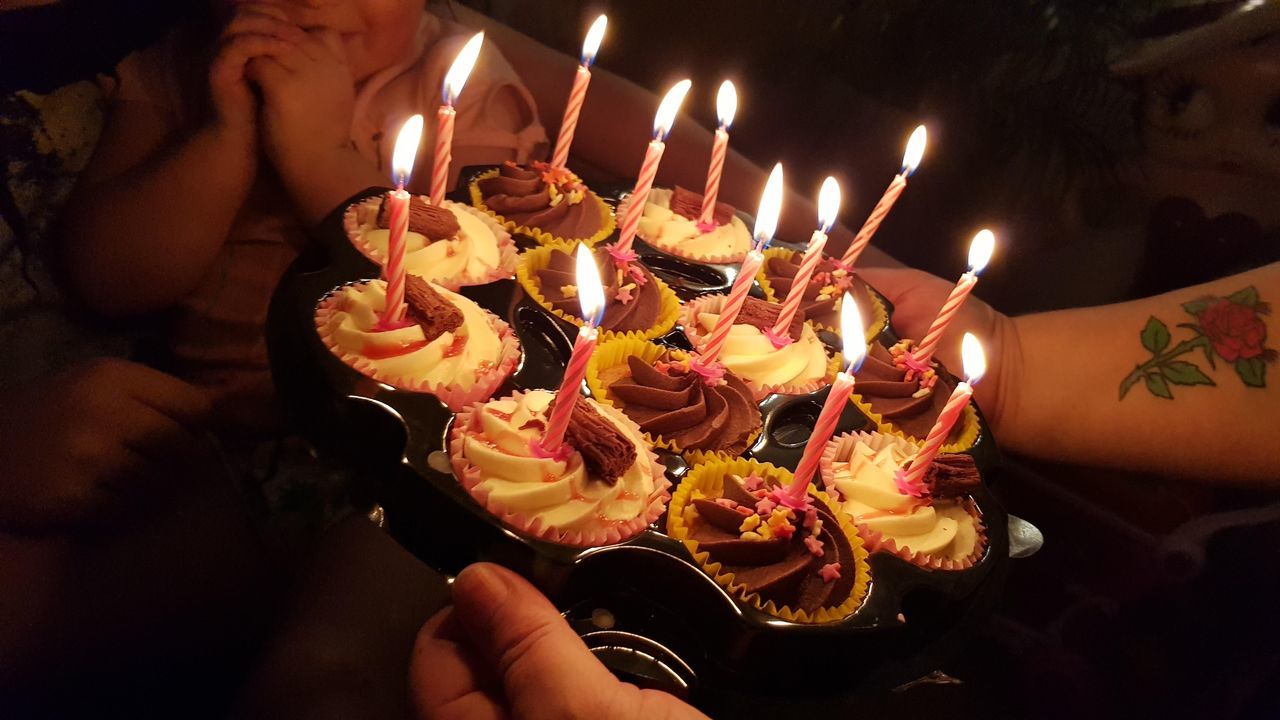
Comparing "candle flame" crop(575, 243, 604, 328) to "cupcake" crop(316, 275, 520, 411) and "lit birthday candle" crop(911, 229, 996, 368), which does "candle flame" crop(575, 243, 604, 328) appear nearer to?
"cupcake" crop(316, 275, 520, 411)

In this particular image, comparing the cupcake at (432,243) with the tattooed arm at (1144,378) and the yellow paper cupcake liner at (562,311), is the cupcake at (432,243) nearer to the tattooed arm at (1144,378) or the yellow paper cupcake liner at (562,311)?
the yellow paper cupcake liner at (562,311)

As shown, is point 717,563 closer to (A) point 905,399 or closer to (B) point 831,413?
(B) point 831,413

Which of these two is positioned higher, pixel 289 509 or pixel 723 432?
pixel 723 432

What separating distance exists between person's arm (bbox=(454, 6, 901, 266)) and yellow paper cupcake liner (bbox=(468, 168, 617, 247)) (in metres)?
0.58

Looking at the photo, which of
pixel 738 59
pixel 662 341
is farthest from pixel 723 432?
pixel 738 59

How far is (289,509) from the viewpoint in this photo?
1.93 m

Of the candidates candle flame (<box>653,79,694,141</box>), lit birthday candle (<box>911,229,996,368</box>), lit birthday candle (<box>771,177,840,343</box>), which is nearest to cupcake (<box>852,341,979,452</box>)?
lit birthday candle (<box>911,229,996,368</box>)

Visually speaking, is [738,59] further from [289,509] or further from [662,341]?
[289,509]

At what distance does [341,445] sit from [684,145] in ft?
5.42

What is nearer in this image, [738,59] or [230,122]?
[230,122]

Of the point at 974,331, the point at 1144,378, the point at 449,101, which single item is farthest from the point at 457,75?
the point at 1144,378

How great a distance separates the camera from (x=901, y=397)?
66.0 inches

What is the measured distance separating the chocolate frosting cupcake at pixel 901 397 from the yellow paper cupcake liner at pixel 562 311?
427 millimetres

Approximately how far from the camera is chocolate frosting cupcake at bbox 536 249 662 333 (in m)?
1.65
